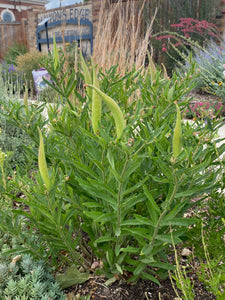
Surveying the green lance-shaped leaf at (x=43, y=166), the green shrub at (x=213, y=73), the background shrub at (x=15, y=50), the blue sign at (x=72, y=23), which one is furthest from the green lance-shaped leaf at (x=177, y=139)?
the background shrub at (x=15, y=50)

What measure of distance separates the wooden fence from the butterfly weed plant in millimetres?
14463

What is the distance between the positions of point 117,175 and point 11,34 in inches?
600

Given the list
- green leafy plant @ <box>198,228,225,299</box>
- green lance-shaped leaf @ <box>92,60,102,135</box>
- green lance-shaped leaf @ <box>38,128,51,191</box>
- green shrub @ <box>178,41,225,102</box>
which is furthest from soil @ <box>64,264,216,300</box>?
green shrub @ <box>178,41,225,102</box>

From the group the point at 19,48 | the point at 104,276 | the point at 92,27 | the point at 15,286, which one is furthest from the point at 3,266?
the point at 19,48

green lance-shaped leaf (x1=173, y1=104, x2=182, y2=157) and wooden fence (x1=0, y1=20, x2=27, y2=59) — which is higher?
wooden fence (x1=0, y1=20, x2=27, y2=59)

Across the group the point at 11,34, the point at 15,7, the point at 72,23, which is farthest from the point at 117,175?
the point at 15,7

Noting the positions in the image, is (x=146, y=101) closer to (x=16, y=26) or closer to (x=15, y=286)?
(x=15, y=286)

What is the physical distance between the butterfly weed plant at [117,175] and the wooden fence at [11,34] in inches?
569

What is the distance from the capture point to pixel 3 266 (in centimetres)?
119

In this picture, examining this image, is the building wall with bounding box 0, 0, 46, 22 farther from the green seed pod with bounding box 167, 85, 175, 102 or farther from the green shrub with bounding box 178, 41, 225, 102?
the green seed pod with bounding box 167, 85, 175, 102

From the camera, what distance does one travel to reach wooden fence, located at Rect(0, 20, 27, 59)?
13930 mm

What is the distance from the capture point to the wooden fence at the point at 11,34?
13930 millimetres

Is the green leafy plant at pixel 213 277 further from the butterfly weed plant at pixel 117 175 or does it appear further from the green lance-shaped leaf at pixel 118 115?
the green lance-shaped leaf at pixel 118 115

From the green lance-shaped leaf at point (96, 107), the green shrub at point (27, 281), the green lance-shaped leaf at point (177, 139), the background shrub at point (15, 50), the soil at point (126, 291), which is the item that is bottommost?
the soil at point (126, 291)
